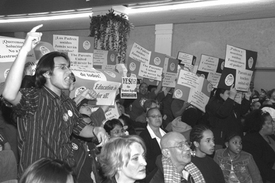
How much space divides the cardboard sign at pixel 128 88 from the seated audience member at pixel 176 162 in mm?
1759

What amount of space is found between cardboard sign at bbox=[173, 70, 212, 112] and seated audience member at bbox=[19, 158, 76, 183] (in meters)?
4.06

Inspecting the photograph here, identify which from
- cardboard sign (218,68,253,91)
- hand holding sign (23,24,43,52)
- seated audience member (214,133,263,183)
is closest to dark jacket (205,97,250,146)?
cardboard sign (218,68,253,91)

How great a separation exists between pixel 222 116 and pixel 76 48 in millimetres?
2346

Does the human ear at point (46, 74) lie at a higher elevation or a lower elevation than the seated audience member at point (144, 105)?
higher

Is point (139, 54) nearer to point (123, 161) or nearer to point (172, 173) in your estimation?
point (172, 173)

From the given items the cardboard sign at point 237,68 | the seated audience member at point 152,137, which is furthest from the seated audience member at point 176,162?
the cardboard sign at point 237,68

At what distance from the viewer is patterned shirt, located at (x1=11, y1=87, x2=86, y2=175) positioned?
1892 millimetres

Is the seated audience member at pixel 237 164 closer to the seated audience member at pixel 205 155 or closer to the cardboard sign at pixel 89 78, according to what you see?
the seated audience member at pixel 205 155

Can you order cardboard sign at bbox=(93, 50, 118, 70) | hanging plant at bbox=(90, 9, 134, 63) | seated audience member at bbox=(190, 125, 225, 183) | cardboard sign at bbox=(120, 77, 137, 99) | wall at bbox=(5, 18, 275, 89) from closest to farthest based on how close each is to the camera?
seated audience member at bbox=(190, 125, 225, 183) → cardboard sign at bbox=(120, 77, 137, 99) → cardboard sign at bbox=(93, 50, 118, 70) → hanging plant at bbox=(90, 9, 134, 63) → wall at bbox=(5, 18, 275, 89)

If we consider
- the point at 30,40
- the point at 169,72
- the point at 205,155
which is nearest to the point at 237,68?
the point at 169,72

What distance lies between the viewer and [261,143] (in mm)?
4230

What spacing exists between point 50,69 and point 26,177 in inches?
34.1

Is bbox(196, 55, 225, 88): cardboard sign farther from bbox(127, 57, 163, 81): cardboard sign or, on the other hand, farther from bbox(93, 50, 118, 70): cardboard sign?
bbox(93, 50, 118, 70): cardboard sign

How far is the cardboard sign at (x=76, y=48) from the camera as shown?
14.2ft
